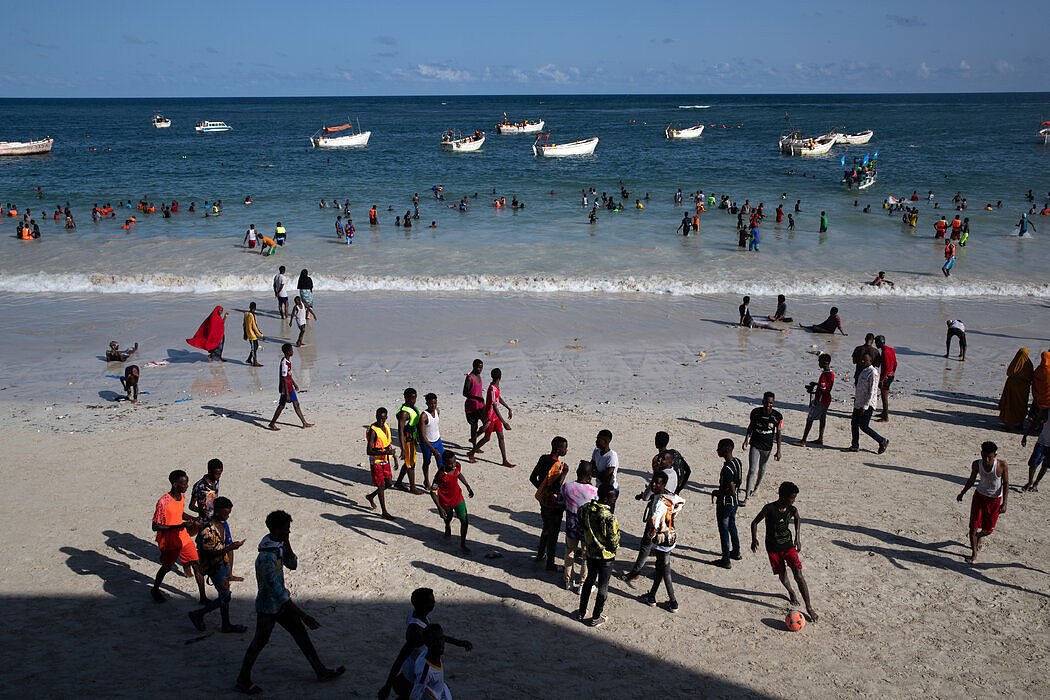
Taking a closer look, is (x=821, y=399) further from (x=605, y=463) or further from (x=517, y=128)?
(x=517, y=128)

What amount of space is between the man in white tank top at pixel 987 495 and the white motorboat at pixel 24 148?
270 feet

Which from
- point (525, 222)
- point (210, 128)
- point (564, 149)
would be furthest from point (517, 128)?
point (525, 222)

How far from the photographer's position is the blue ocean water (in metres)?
24.6

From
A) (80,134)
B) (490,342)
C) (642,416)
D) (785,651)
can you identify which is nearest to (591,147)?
(490,342)

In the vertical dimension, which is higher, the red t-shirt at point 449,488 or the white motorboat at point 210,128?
the white motorboat at point 210,128

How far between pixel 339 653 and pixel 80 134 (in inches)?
4617

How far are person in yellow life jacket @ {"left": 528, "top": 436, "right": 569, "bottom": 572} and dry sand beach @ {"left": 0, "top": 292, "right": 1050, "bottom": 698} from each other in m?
0.41

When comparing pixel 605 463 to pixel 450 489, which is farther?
pixel 605 463

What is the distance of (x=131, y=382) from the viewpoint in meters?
13.5

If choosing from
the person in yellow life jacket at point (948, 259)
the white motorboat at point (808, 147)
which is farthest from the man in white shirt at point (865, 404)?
the white motorboat at point (808, 147)

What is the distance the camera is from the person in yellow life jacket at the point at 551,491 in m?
7.73

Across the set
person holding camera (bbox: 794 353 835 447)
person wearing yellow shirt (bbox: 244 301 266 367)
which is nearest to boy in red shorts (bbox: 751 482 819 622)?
person holding camera (bbox: 794 353 835 447)

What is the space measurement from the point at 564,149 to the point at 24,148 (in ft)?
167

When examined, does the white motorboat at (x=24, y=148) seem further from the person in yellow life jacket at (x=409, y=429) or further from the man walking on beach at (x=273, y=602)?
the man walking on beach at (x=273, y=602)
